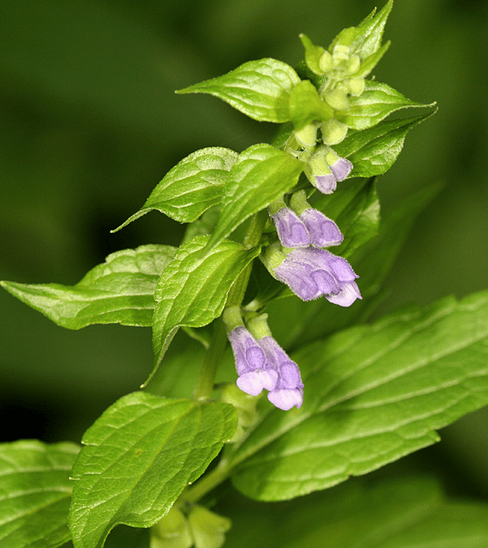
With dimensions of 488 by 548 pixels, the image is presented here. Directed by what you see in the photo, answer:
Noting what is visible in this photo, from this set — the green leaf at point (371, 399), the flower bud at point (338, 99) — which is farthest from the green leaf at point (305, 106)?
the green leaf at point (371, 399)

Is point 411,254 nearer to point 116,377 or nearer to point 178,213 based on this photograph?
point 116,377

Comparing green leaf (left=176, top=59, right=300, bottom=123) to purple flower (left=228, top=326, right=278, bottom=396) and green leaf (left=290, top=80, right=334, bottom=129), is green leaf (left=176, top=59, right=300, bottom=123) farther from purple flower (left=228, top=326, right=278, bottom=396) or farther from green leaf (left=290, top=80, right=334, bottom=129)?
purple flower (left=228, top=326, right=278, bottom=396)

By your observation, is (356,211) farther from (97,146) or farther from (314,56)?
(97,146)

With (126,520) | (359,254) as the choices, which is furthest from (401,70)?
(126,520)

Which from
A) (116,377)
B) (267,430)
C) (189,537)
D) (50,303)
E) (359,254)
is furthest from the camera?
(116,377)

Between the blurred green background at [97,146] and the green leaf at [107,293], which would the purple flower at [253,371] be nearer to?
the green leaf at [107,293]
